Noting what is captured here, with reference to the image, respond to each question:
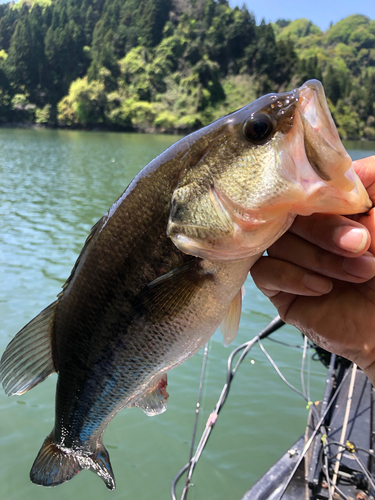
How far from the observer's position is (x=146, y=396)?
75.6 inches

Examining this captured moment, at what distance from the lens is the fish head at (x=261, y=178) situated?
1226 mm

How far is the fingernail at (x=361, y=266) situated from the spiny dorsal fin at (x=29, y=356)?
1.31m

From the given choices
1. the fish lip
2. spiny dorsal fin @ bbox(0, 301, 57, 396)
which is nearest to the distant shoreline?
spiny dorsal fin @ bbox(0, 301, 57, 396)

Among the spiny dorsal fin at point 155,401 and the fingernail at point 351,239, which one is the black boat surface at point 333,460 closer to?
the spiny dorsal fin at point 155,401

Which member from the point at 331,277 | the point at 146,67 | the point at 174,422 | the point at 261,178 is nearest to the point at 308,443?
the point at 174,422

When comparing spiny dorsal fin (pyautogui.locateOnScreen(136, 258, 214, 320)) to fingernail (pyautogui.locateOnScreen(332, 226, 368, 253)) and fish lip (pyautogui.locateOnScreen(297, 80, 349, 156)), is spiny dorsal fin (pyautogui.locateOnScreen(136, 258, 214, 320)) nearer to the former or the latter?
fingernail (pyautogui.locateOnScreen(332, 226, 368, 253))

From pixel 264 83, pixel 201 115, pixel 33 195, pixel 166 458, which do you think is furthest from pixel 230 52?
pixel 166 458

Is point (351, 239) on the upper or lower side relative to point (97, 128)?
upper

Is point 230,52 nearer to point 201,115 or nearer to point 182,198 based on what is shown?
point 201,115

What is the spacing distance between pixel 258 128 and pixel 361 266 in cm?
61

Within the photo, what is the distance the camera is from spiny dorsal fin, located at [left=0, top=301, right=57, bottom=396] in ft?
6.08

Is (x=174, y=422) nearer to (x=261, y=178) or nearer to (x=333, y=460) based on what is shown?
(x=333, y=460)

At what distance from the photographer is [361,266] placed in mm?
1371

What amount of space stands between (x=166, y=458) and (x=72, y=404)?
2862 millimetres
